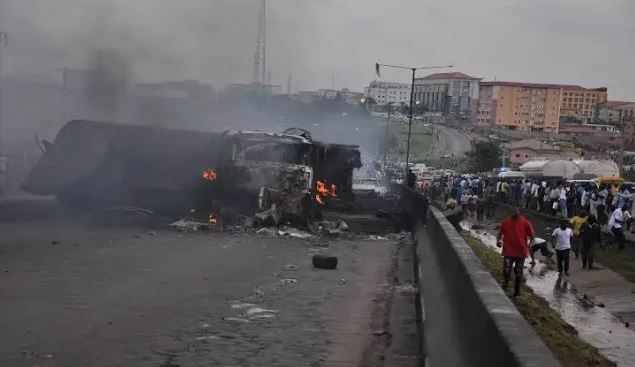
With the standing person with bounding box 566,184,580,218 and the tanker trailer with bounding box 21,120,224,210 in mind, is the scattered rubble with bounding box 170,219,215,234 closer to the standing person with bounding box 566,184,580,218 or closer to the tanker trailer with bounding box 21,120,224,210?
the tanker trailer with bounding box 21,120,224,210

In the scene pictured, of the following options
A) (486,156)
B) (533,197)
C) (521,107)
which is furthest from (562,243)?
(521,107)

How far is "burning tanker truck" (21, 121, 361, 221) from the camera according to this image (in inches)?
866

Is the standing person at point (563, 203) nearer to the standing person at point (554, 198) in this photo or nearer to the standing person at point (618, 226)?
the standing person at point (554, 198)

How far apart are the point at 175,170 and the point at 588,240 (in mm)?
11306

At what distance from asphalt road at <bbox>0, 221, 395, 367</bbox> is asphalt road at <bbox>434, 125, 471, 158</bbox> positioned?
99.0 meters

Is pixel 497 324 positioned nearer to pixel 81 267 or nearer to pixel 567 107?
pixel 81 267

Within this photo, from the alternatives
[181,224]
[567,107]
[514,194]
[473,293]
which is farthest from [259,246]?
[567,107]

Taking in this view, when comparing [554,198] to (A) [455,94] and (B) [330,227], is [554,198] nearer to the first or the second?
(B) [330,227]

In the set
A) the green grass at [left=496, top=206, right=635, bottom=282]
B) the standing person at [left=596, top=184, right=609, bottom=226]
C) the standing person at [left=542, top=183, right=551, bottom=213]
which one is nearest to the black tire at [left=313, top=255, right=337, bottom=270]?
the green grass at [left=496, top=206, right=635, bottom=282]

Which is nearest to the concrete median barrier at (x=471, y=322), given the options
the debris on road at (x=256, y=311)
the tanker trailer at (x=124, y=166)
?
the debris on road at (x=256, y=311)

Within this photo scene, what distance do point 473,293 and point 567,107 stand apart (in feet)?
640

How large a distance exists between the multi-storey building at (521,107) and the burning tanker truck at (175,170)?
14610cm

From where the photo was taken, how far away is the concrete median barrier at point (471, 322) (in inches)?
165

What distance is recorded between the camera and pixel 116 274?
1266 cm
